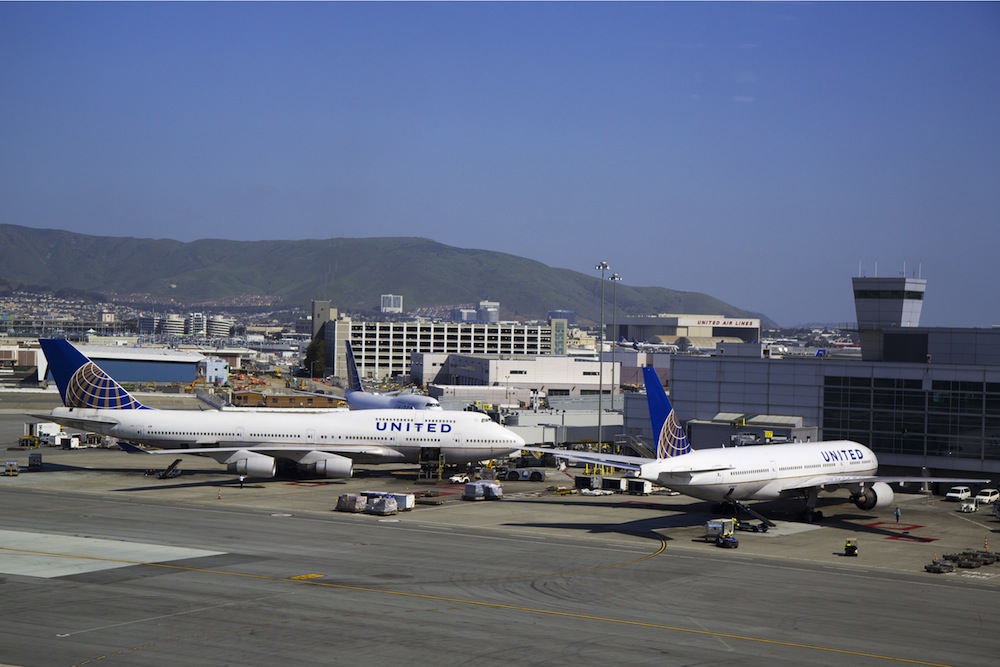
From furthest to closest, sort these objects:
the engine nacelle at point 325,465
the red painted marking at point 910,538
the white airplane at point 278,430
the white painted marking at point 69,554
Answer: the white airplane at point 278,430 → the engine nacelle at point 325,465 → the red painted marking at point 910,538 → the white painted marking at point 69,554

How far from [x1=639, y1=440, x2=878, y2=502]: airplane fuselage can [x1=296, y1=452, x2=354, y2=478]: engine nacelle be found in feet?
86.8

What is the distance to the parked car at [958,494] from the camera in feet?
227

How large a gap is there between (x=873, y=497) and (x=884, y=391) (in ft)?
58.9

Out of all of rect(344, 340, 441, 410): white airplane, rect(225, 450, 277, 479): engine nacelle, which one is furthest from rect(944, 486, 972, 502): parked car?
rect(344, 340, 441, 410): white airplane

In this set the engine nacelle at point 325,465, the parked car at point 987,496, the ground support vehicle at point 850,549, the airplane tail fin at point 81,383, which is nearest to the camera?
the ground support vehicle at point 850,549

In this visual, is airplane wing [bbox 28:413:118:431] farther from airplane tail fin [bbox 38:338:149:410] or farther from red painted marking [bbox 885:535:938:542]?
red painted marking [bbox 885:535:938:542]

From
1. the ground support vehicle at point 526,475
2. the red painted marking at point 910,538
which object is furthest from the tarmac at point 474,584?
the ground support vehicle at point 526,475

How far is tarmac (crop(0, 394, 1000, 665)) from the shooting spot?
1201 inches

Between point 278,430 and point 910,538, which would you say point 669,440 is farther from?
point 278,430

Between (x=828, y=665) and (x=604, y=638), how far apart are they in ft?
21.7

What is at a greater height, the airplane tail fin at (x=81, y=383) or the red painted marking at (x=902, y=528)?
the airplane tail fin at (x=81, y=383)

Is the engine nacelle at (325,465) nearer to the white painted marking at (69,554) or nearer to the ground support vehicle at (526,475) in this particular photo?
the ground support vehicle at (526,475)

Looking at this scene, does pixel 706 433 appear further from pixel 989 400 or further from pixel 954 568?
pixel 954 568

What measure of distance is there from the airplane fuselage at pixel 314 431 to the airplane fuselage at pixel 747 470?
21.7m
